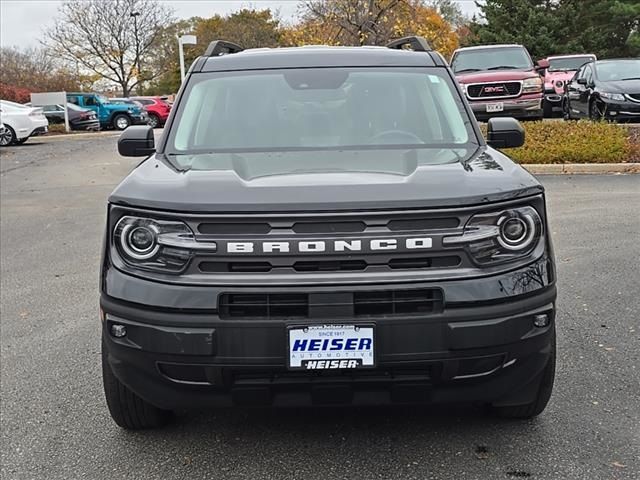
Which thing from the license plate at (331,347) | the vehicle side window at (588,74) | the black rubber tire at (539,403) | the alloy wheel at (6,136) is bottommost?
the alloy wheel at (6,136)

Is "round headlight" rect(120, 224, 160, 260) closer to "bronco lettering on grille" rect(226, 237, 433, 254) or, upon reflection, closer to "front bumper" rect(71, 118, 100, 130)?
"bronco lettering on grille" rect(226, 237, 433, 254)

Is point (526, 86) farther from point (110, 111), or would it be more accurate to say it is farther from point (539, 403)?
point (110, 111)

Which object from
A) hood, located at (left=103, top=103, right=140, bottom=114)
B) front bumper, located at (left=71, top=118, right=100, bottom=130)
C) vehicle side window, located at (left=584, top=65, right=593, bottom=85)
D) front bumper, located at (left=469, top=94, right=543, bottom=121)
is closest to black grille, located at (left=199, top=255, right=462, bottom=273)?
front bumper, located at (left=469, top=94, right=543, bottom=121)

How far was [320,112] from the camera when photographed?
12.6 feet

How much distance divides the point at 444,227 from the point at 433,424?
43.8 inches

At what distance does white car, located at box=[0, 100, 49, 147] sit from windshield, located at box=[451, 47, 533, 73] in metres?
12.7

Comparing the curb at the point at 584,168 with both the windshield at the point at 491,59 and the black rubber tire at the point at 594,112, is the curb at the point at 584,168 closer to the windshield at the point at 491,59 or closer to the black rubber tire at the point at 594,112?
the black rubber tire at the point at 594,112

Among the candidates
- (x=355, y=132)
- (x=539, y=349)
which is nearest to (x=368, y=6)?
(x=355, y=132)

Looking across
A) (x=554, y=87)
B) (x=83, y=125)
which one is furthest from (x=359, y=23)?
(x=83, y=125)

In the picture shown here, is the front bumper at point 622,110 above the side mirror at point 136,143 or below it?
below

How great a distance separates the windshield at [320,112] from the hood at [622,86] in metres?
10.7

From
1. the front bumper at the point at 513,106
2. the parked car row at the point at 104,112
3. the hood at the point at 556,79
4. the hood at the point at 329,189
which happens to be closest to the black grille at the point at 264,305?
the hood at the point at 329,189

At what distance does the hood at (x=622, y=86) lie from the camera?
13424mm

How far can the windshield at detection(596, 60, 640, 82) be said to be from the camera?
46.8 ft
